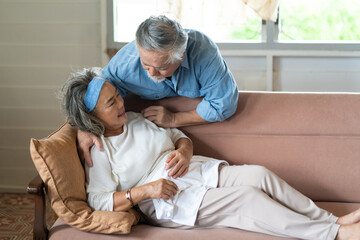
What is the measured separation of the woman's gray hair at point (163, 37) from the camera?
5.96 ft

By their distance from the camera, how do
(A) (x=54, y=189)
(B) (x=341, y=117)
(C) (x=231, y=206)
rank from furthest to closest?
(B) (x=341, y=117) → (C) (x=231, y=206) → (A) (x=54, y=189)

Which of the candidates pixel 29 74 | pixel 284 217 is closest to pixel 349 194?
pixel 284 217

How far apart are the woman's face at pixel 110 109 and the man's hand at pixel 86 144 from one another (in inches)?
3.6

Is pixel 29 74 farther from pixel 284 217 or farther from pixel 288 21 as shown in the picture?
pixel 284 217

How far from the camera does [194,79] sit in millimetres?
2178

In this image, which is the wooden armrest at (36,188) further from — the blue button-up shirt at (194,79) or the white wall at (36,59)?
the white wall at (36,59)

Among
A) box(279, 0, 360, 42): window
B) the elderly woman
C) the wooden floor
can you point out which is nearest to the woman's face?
the elderly woman

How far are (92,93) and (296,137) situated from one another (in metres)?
1.08

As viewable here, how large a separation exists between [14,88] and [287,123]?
2.13 m

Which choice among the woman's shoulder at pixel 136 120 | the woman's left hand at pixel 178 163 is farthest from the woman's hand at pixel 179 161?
the woman's shoulder at pixel 136 120

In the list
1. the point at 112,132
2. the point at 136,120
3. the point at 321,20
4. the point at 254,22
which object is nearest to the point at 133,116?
the point at 136,120

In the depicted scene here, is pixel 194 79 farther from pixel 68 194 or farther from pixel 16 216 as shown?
pixel 16 216

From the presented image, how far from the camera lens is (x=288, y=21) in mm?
3258

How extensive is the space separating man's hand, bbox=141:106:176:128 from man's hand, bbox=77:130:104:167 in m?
0.34
